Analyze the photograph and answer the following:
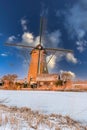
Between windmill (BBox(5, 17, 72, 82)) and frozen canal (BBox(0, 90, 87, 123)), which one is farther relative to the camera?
windmill (BBox(5, 17, 72, 82))

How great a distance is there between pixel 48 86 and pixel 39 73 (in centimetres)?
296

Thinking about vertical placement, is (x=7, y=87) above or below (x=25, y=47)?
below

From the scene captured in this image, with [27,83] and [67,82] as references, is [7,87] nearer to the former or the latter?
[27,83]

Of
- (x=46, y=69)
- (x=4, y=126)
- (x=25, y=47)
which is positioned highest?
Answer: (x=25, y=47)

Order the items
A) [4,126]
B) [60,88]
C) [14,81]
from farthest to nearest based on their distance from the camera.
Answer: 1. [14,81]
2. [60,88]
3. [4,126]

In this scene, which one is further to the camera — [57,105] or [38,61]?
[38,61]

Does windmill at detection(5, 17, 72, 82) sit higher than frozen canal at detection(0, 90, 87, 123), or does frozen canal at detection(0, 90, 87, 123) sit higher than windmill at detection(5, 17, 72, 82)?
windmill at detection(5, 17, 72, 82)

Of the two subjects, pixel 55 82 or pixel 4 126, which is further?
pixel 55 82

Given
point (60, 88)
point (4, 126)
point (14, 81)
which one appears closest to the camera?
point (4, 126)

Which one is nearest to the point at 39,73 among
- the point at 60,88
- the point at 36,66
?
the point at 36,66

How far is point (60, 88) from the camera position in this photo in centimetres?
4644

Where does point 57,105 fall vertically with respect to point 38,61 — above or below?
below

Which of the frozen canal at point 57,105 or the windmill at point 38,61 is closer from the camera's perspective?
the frozen canal at point 57,105

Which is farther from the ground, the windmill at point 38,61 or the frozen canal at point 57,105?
the windmill at point 38,61
